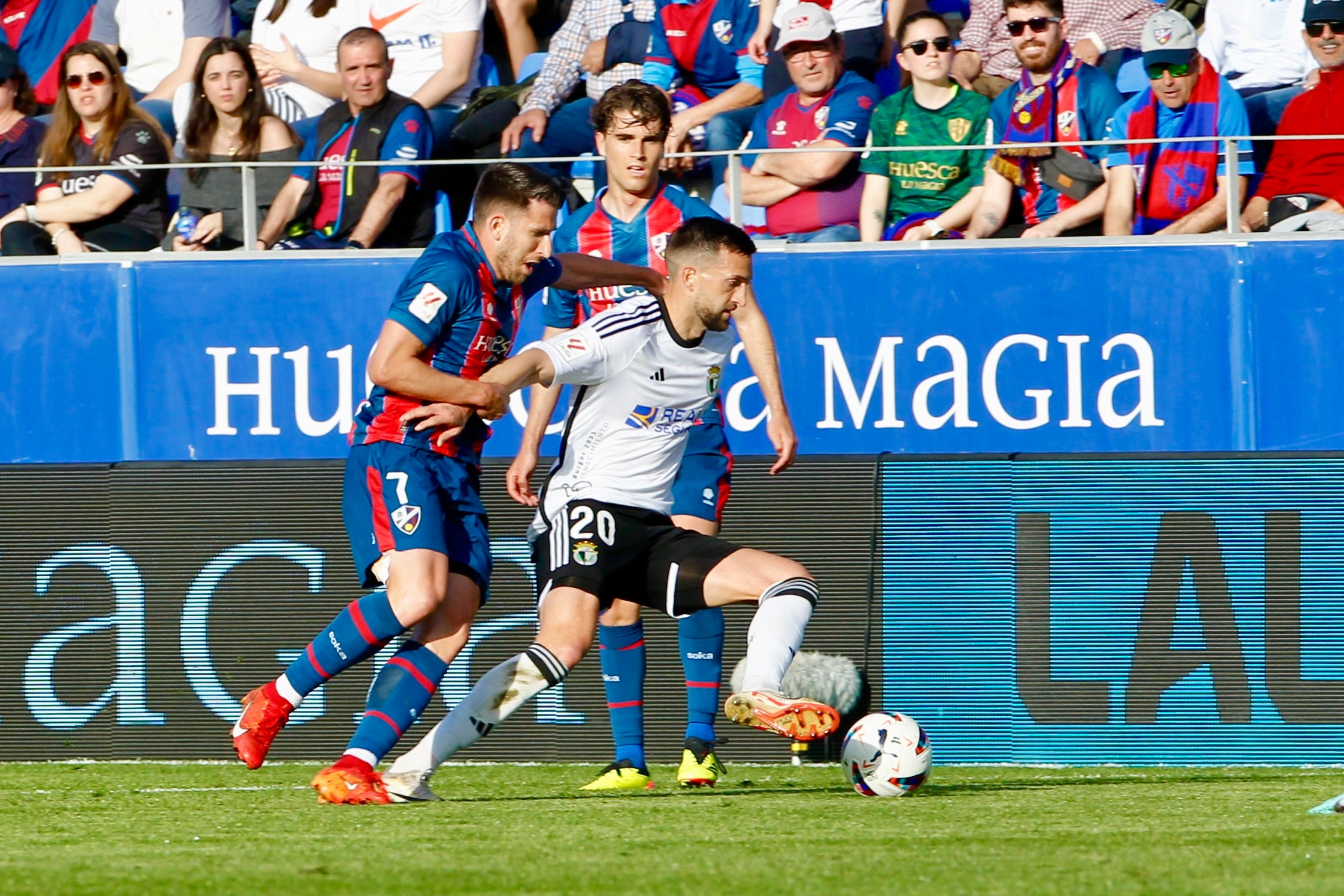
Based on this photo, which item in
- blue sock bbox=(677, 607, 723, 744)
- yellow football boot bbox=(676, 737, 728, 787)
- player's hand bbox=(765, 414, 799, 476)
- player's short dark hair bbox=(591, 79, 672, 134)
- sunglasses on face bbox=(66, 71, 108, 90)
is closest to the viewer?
player's hand bbox=(765, 414, 799, 476)

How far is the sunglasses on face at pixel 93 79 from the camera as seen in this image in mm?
10805

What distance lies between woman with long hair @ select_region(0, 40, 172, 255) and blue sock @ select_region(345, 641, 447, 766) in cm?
500

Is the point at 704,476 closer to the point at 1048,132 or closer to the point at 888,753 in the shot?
the point at 888,753

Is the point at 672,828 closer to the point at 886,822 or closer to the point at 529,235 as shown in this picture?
the point at 886,822

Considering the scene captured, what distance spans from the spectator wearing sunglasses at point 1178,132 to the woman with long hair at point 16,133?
5.93 meters

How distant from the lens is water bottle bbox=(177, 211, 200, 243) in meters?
10.5

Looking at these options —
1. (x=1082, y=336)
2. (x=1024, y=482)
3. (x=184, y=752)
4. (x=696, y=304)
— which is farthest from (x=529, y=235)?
(x=1082, y=336)

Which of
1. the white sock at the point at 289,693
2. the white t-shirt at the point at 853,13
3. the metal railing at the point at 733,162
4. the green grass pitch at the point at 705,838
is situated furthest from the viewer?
the white t-shirt at the point at 853,13

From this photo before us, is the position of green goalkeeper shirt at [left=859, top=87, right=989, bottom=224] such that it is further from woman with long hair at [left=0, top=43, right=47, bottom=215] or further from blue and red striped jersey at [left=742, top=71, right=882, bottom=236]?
woman with long hair at [left=0, top=43, right=47, bottom=215]

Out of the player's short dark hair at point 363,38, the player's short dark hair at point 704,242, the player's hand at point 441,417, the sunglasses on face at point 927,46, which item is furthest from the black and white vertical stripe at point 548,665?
the player's short dark hair at point 363,38

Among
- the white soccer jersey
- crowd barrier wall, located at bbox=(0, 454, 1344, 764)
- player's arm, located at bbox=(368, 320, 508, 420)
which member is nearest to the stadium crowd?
crowd barrier wall, located at bbox=(0, 454, 1344, 764)

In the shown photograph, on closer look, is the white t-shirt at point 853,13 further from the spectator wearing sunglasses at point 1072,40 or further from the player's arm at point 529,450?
the player's arm at point 529,450

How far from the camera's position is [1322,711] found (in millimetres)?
7570

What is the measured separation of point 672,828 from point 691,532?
113 cm
